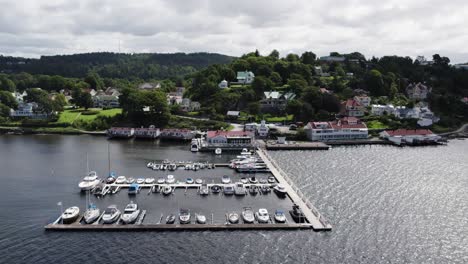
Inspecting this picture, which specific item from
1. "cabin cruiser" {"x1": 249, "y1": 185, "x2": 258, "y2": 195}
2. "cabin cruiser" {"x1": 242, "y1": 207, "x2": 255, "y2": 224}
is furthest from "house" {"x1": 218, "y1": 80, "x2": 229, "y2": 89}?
"cabin cruiser" {"x1": 242, "y1": 207, "x2": 255, "y2": 224}

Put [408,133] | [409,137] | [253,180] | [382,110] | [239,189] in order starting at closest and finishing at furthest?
[239,189] < [253,180] < [409,137] < [408,133] < [382,110]

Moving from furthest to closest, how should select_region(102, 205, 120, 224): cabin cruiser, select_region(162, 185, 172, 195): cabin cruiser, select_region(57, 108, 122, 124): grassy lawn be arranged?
select_region(57, 108, 122, 124): grassy lawn
select_region(162, 185, 172, 195): cabin cruiser
select_region(102, 205, 120, 224): cabin cruiser

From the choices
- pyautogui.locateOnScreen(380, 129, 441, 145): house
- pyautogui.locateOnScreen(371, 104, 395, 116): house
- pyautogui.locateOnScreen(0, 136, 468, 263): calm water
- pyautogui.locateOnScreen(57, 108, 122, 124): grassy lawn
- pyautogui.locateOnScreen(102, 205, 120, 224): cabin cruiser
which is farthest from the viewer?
pyautogui.locateOnScreen(371, 104, 395, 116): house

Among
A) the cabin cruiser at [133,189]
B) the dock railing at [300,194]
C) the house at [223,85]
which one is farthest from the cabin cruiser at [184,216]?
the house at [223,85]

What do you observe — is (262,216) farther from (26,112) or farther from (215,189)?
(26,112)

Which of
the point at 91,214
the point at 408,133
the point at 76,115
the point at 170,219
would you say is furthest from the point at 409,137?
the point at 76,115

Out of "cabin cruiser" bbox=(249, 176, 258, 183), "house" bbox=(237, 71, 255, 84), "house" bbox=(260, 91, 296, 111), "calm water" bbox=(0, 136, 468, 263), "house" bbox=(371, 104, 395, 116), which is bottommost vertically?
"calm water" bbox=(0, 136, 468, 263)

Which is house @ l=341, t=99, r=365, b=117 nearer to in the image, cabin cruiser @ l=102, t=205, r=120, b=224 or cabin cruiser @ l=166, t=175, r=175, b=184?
cabin cruiser @ l=166, t=175, r=175, b=184

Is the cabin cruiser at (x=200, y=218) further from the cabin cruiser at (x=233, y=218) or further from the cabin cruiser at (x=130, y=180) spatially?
the cabin cruiser at (x=130, y=180)
